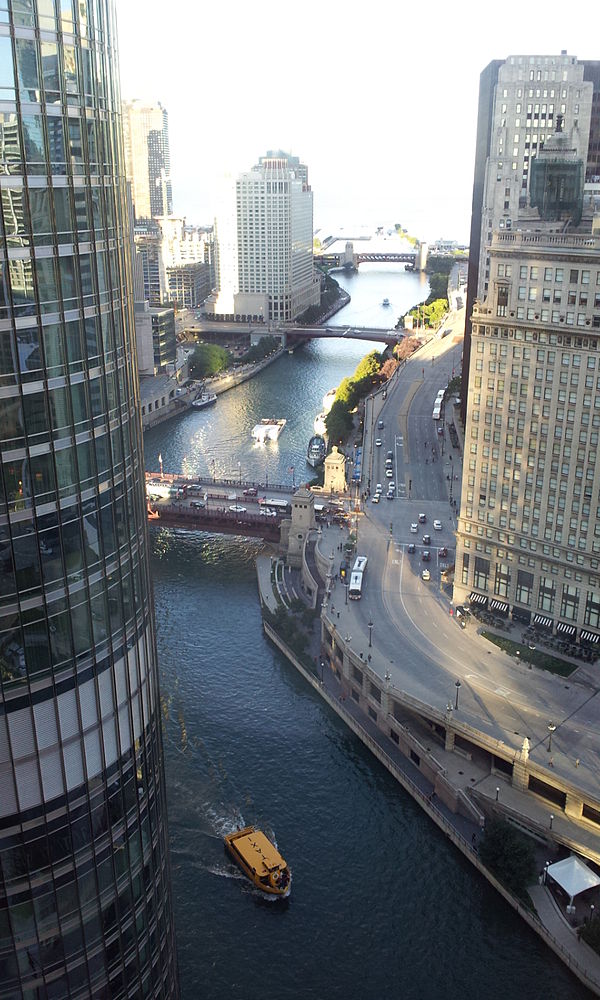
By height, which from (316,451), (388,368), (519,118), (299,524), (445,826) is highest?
(519,118)

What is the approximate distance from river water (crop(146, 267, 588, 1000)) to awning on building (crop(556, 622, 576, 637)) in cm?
1948

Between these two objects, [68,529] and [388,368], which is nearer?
[68,529]

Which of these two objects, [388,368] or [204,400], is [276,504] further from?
[388,368]

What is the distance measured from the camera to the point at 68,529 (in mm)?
24219

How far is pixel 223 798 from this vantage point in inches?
2569

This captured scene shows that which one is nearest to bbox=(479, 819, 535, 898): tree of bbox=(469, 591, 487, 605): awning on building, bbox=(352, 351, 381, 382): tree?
bbox=(469, 591, 487, 605): awning on building

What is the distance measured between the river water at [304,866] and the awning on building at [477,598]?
1669 cm

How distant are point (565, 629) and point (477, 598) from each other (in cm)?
907

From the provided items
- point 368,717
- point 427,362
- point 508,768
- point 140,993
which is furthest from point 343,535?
point 427,362

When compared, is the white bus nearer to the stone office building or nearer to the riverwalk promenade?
the riverwalk promenade

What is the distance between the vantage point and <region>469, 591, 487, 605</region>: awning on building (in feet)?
267

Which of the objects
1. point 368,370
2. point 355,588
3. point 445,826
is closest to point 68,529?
point 445,826

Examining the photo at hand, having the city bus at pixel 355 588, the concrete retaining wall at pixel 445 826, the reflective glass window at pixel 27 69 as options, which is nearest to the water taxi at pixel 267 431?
the city bus at pixel 355 588

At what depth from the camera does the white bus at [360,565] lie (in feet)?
289
